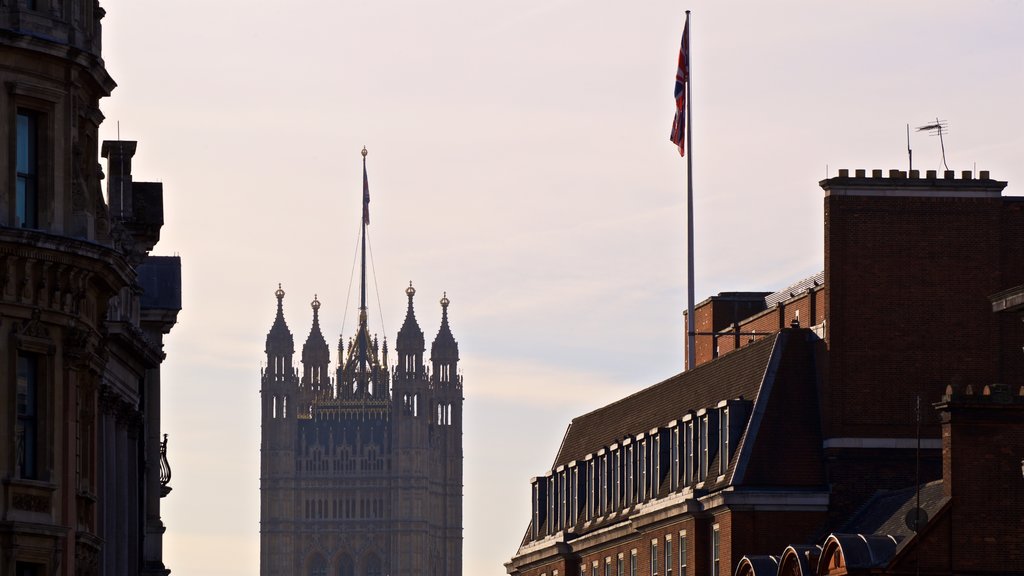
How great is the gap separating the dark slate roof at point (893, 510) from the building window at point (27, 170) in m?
38.8

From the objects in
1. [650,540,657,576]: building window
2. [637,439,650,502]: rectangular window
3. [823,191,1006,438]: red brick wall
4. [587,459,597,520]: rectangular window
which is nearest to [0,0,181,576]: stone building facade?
[823,191,1006,438]: red brick wall

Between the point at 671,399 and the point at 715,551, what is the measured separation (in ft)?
37.7

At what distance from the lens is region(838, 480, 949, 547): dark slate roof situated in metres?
83.6

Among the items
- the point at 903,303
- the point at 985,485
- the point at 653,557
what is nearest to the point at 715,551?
the point at 653,557

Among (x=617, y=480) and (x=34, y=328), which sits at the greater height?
(x=617, y=480)

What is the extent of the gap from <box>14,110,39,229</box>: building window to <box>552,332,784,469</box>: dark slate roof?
50982mm

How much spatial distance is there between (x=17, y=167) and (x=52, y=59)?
1.97 metres

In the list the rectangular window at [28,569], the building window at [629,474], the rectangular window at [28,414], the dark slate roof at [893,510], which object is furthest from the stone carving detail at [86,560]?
the building window at [629,474]

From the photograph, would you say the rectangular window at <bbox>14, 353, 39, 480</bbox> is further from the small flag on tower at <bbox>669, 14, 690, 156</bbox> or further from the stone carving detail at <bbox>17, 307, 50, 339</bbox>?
the small flag on tower at <bbox>669, 14, 690, 156</bbox>

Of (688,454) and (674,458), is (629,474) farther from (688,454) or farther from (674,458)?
(688,454)

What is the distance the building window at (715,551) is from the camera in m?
97.7

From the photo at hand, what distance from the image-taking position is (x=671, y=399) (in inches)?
4279

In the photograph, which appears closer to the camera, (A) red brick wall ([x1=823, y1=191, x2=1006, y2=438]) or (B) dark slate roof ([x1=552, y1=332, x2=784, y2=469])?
(A) red brick wall ([x1=823, y1=191, x2=1006, y2=438])

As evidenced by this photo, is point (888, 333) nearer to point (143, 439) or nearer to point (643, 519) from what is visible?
point (643, 519)
